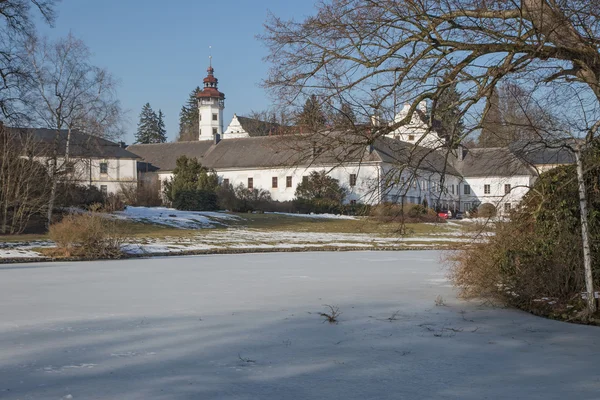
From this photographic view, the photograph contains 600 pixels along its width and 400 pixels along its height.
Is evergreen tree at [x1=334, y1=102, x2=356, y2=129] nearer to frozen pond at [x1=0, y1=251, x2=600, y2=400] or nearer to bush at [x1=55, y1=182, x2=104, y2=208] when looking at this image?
frozen pond at [x1=0, y1=251, x2=600, y2=400]

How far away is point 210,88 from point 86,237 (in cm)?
8456

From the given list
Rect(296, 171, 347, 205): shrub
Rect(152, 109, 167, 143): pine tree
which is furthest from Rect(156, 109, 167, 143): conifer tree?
Rect(296, 171, 347, 205): shrub

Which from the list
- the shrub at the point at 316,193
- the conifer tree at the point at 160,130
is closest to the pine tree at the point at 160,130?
the conifer tree at the point at 160,130

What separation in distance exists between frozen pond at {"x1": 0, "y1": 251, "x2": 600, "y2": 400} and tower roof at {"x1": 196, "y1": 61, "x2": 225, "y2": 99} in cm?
8938

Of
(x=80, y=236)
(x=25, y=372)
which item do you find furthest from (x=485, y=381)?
(x=80, y=236)

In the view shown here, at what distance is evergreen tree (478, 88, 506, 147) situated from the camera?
29.2ft

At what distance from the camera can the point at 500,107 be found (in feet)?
30.4

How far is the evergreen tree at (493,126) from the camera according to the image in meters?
8.90

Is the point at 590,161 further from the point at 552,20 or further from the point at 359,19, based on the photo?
the point at 359,19

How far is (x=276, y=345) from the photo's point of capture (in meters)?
7.25

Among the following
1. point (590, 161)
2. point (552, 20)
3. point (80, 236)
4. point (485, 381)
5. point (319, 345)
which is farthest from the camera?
A: point (80, 236)

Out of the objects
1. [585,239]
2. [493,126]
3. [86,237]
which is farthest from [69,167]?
[585,239]

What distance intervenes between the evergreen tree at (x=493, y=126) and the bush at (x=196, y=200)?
116 ft

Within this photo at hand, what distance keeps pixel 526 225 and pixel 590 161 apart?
1.85 m
